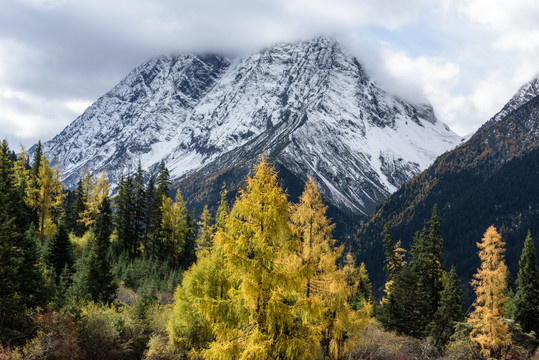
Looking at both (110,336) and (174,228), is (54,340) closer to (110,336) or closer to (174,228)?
(110,336)

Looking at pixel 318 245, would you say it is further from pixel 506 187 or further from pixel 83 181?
pixel 506 187

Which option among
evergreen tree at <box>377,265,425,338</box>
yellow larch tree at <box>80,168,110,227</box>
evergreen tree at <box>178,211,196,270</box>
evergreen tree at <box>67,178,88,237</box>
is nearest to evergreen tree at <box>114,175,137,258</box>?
yellow larch tree at <box>80,168,110,227</box>

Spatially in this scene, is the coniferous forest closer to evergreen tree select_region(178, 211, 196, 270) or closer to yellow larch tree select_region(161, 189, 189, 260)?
evergreen tree select_region(178, 211, 196, 270)

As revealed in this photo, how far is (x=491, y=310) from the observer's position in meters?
30.8

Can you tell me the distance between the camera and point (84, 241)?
178 ft

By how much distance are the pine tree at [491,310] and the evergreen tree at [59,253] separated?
121 ft

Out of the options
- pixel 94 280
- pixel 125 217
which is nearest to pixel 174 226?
pixel 125 217

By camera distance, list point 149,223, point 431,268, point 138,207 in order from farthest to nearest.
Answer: point 149,223 → point 138,207 → point 431,268

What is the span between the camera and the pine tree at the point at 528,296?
41.1 metres

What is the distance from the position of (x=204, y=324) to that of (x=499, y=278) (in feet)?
75.1

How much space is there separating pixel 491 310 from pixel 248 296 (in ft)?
79.6

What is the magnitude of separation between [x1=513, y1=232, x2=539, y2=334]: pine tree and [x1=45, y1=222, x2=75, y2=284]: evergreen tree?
46.1 m

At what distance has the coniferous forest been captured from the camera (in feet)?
53.5

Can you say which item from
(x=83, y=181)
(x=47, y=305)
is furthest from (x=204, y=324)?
(x=83, y=181)
